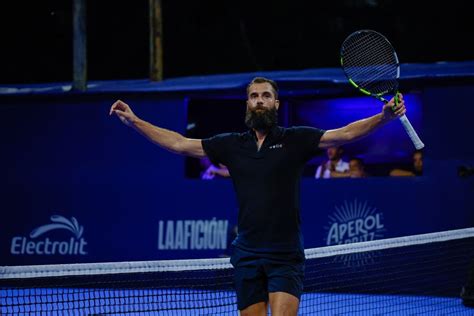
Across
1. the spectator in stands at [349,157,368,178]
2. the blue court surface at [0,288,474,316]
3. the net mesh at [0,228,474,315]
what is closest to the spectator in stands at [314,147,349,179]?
the spectator in stands at [349,157,368,178]

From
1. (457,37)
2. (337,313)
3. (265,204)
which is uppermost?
(457,37)

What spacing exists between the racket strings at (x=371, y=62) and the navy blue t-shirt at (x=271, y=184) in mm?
1023

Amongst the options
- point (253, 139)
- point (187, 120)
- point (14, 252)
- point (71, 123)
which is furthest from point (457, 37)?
point (253, 139)

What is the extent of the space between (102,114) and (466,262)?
5249 millimetres

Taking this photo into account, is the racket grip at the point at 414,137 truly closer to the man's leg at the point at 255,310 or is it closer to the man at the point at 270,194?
the man at the point at 270,194

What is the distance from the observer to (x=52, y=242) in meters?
12.2

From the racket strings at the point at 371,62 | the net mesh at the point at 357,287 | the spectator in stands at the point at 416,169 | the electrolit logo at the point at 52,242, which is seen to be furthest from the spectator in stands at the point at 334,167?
the racket strings at the point at 371,62

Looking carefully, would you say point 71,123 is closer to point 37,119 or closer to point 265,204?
point 37,119

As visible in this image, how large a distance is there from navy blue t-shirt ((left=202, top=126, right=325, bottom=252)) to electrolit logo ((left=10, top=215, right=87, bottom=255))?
23.3ft

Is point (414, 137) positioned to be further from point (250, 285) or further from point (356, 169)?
point (356, 169)

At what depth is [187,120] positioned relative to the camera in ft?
38.9

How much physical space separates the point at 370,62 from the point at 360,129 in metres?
1.40

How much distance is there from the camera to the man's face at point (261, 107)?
17.7 ft

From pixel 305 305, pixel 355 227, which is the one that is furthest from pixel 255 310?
pixel 355 227
